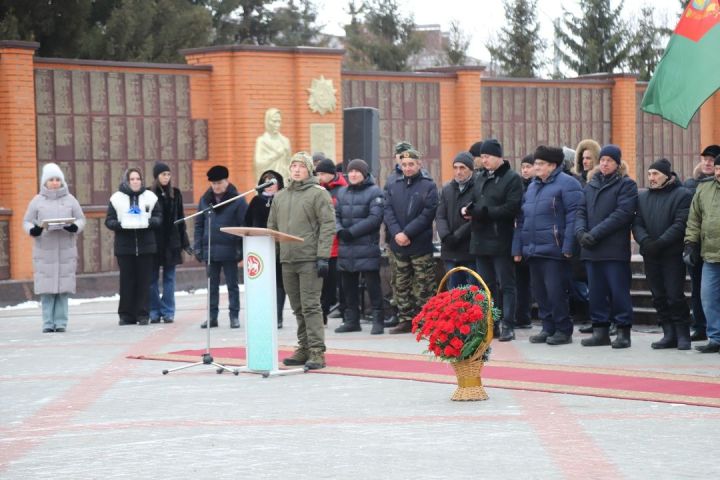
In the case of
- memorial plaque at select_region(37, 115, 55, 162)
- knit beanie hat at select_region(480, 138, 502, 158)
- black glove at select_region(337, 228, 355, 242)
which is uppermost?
memorial plaque at select_region(37, 115, 55, 162)

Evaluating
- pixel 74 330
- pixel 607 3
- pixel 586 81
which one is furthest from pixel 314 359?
pixel 607 3

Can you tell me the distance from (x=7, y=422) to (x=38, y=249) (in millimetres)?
6505

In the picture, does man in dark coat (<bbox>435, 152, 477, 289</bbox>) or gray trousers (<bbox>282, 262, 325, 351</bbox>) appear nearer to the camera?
gray trousers (<bbox>282, 262, 325, 351</bbox>)

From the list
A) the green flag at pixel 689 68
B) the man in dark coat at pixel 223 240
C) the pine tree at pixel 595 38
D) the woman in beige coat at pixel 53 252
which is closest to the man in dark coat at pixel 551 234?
the green flag at pixel 689 68

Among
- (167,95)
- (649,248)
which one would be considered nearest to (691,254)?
(649,248)

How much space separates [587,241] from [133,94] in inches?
384

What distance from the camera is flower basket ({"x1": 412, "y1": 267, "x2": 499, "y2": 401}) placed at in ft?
33.4

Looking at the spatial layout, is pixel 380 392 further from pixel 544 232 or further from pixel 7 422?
pixel 544 232

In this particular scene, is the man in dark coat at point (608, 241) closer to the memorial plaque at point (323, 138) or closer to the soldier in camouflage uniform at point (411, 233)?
the soldier in camouflage uniform at point (411, 233)

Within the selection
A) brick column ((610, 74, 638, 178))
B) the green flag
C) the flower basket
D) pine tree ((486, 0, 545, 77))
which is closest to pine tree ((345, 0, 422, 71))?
pine tree ((486, 0, 545, 77))

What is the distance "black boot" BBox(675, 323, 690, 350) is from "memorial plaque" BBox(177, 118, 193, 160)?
1053 centimetres

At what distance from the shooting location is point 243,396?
1083 cm

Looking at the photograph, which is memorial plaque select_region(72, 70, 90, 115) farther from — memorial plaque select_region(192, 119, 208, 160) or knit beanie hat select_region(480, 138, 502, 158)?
knit beanie hat select_region(480, 138, 502, 158)

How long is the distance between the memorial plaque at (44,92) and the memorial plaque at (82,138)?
45 cm
